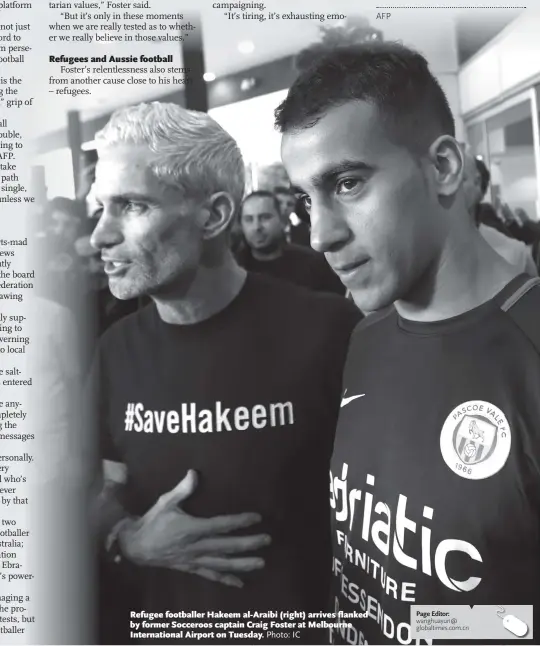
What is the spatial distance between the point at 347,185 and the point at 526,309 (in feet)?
0.81

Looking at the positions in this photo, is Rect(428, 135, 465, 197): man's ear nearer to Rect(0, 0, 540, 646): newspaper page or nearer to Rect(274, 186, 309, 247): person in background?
Rect(0, 0, 540, 646): newspaper page

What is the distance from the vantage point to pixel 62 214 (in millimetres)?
889

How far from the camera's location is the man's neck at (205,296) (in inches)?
34.0

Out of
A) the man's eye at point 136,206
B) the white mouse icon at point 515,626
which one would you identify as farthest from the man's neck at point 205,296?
the white mouse icon at point 515,626

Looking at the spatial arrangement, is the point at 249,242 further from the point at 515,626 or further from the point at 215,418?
the point at 515,626

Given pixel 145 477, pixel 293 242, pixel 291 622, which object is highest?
pixel 293 242

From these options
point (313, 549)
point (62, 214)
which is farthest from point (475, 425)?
point (62, 214)

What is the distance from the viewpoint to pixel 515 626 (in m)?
0.78

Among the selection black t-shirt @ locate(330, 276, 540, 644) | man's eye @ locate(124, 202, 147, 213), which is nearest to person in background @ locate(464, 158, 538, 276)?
black t-shirt @ locate(330, 276, 540, 644)

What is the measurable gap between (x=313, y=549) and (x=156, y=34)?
785 mm

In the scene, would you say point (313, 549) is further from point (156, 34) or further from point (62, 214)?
point (156, 34)

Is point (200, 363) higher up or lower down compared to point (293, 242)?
lower down

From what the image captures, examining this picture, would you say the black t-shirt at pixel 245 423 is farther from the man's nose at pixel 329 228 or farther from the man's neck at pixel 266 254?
the man's nose at pixel 329 228

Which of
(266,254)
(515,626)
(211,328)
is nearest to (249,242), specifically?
(266,254)
